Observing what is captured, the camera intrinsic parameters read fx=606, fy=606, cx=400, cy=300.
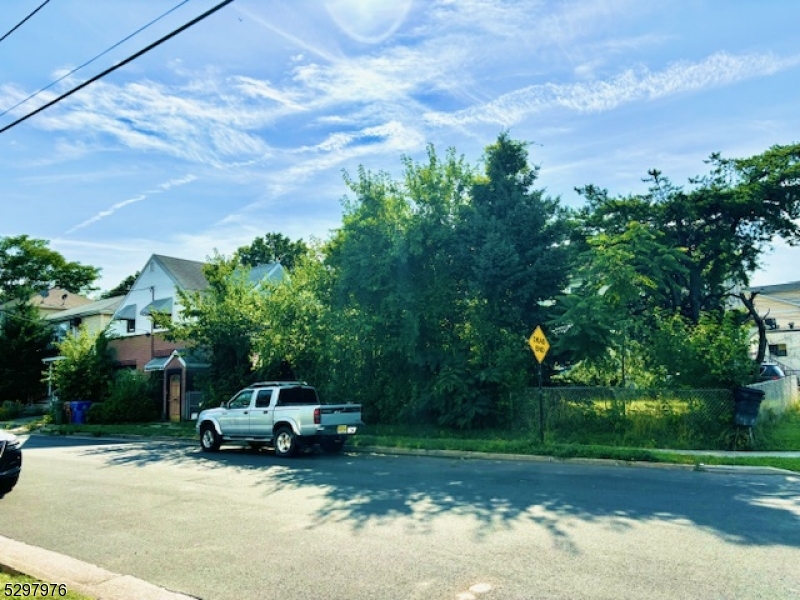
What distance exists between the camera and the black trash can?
1368 centimetres

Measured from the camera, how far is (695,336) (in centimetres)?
1502

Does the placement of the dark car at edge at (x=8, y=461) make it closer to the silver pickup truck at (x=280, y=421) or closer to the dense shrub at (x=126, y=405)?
the silver pickup truck at (x=280, y=421)

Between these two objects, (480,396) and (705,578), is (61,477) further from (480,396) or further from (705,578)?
(705,578)

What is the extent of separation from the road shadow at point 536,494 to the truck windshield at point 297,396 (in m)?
2.19

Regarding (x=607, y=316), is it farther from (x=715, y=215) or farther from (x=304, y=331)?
(x=715, y=215)

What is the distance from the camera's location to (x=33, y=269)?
202 ft

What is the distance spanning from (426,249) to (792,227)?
2014 centimetres

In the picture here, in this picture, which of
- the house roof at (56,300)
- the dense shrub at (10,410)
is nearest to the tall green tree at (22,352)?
the dense shrub at (10,410)

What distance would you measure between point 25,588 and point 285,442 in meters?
10.6

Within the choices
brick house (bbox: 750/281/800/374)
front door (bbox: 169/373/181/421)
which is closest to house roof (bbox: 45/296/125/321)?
front door (bbox: 169/373/181/421)

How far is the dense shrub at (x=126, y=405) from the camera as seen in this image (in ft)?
95.2

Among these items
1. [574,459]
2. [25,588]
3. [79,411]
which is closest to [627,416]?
[574,459]

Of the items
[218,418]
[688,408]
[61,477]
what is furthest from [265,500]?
[688,408]

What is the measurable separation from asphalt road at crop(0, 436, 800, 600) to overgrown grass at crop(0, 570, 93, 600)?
2.72 feet
